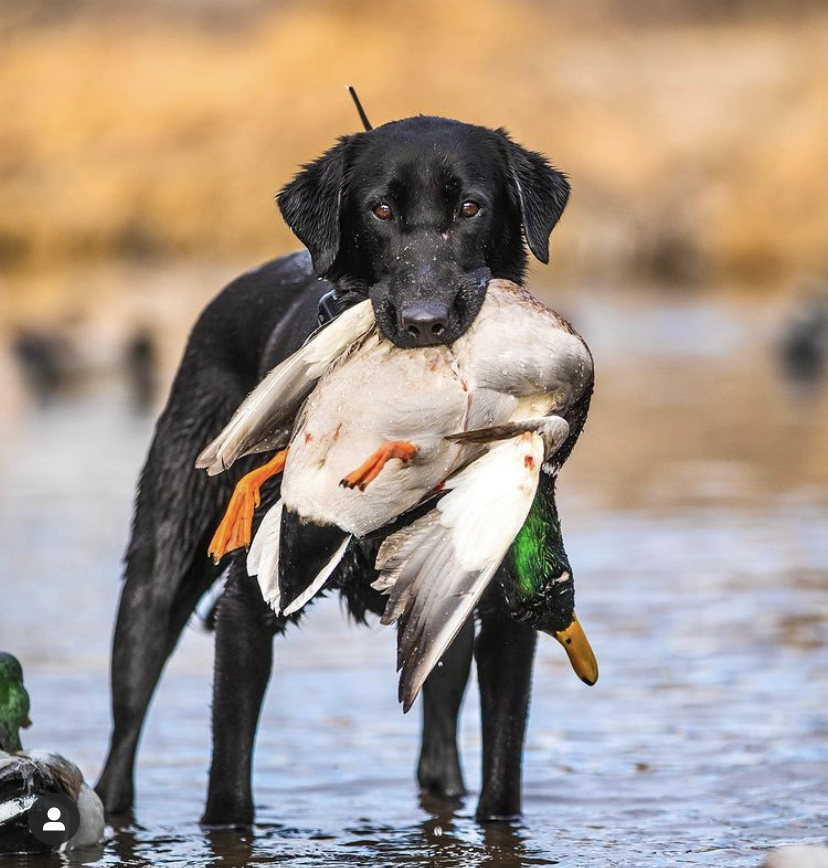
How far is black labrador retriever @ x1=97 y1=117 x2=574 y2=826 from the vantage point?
14.3 ft

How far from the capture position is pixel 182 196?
41062 mm

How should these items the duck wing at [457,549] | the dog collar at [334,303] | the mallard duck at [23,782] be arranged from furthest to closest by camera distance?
1. the dog collar at [334,303]
2. the mallard duck at [23,782]
3. the duck wing at [457,549]

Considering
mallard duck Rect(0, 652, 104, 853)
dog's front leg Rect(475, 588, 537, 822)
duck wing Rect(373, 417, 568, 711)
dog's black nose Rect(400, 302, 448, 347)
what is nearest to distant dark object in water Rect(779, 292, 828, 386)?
dog's front leg Rect(475, 588, 537, 822)

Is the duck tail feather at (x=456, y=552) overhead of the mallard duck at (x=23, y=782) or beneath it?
overhead

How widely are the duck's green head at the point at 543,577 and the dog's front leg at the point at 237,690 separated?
95 cm

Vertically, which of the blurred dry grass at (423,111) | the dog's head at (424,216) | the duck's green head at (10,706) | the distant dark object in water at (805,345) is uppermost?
the blurred dry grass at (423,111)

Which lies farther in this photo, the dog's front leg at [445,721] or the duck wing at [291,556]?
the dog's front leg at [445,721]

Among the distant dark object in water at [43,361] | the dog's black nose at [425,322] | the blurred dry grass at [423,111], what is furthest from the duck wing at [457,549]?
the blurred dry grass at [423,111]

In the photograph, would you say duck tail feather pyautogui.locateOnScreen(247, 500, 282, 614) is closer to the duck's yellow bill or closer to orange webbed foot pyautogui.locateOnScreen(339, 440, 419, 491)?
orange webbed foot pyautogui.locateOnScreen(339, 440, 419, 491)

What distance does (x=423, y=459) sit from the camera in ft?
13.5

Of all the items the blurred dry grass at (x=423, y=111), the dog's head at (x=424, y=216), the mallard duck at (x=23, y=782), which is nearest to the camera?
the dog's head at (x=424, y=216)

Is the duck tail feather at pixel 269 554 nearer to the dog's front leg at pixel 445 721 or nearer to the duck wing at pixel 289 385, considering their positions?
the duck wing at pixel 289 385

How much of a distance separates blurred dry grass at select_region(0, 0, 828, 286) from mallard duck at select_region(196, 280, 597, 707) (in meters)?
29.5

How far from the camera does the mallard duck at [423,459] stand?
13.0ft
